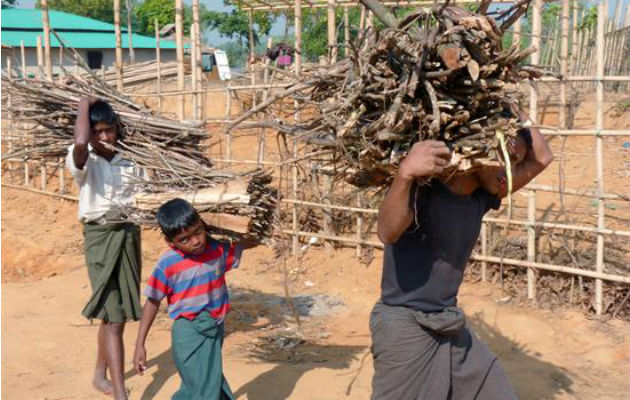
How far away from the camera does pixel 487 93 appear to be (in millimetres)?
2150

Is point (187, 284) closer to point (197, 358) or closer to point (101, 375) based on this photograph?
point (197, 358)

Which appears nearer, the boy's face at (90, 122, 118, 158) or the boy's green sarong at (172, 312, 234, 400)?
the boy's green sarong at (172, 312, 234, 400)

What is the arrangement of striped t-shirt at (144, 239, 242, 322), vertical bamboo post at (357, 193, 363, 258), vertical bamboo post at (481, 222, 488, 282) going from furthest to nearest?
vertical bamboo post at (357, 193, 363, 258) < vertical bamboo post at (481, 222, 488, 282) < striped t-shirt at (144, 239, 242, 322)

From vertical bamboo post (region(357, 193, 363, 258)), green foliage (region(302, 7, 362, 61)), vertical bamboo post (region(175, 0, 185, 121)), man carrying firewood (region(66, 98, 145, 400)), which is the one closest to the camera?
man carrying firewood (region(66, 98, 145, 400))

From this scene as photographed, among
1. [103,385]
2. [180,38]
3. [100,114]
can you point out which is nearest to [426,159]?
[100,114]

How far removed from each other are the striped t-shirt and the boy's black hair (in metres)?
0.19

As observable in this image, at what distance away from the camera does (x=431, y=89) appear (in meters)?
2.09

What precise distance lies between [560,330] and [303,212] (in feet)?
9.78

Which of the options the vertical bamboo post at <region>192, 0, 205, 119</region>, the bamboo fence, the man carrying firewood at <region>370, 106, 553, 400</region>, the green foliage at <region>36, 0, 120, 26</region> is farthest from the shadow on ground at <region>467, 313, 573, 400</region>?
the green foliage at <region>36, 0, 120, 26</region>

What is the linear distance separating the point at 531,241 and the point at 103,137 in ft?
11.1

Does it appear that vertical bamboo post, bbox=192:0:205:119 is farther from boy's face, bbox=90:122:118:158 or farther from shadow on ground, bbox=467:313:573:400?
shadow on ground, bbox=467:313:573:400

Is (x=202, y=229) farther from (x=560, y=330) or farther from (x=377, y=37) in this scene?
(x=560, y=330)

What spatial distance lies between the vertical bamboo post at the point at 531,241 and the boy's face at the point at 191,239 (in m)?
3.00

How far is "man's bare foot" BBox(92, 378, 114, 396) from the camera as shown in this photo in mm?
4340
